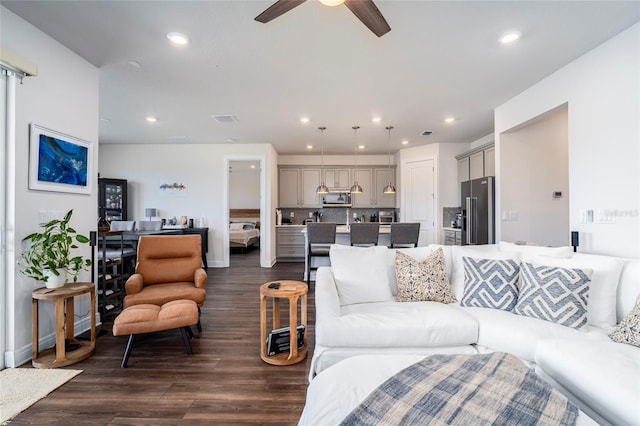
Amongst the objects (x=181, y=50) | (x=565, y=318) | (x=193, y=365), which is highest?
(x=181, y=50)

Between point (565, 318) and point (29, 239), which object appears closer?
point (565, 318)

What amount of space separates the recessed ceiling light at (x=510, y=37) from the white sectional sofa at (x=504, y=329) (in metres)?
1.83

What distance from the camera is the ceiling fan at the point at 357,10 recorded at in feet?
5.34

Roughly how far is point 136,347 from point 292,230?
15.1 ft

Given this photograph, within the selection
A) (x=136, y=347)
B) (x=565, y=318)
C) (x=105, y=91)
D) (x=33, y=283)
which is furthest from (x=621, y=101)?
(x=105, y=91)

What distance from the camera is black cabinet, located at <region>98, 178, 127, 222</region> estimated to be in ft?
19.4

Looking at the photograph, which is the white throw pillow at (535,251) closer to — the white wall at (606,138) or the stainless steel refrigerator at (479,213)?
the white wall at (606,138)

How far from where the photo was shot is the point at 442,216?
6.16 metres

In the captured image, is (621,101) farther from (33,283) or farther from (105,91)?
(105,91)

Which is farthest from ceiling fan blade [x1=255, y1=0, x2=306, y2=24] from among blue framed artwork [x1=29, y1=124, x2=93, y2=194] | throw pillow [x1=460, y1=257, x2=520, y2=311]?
throw pillow [x1=460, y1=257, x2=520, y2=311]

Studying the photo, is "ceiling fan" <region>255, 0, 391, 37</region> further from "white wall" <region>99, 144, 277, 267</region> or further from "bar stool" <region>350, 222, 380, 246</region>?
"white wall" <region>99, 144, 277, 267</region>

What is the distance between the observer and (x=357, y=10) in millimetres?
1708

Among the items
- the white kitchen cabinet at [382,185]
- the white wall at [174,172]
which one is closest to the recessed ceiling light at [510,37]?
the white wall at [174,172]

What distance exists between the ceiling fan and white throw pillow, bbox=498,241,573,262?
2135mm
